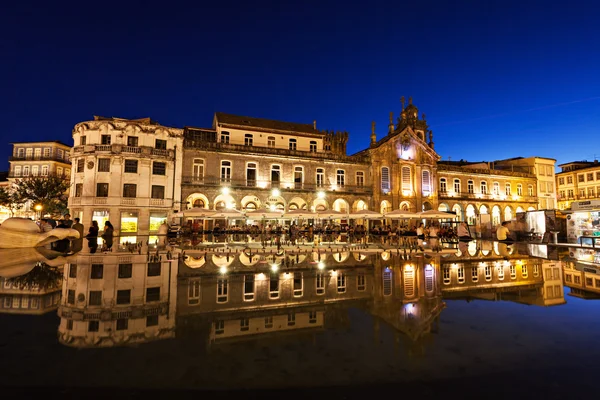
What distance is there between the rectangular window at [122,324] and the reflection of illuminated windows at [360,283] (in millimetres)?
4165

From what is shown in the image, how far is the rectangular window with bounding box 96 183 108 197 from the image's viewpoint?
30.9m

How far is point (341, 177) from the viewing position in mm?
39438

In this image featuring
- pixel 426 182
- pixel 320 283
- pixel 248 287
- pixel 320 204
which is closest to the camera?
pixel 248 287

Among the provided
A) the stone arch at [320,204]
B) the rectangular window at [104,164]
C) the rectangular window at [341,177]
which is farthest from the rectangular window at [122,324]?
the rectangular window at [341,177]

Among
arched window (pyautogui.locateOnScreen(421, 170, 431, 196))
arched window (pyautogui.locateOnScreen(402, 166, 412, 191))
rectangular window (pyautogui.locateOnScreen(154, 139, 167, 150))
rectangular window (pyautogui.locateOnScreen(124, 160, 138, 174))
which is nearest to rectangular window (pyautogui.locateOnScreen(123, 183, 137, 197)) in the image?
rectangular window (pyautogui.locateOnScreen(124, 160, 138, 174))

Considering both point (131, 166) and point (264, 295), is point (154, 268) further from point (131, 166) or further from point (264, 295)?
point (131, 166)

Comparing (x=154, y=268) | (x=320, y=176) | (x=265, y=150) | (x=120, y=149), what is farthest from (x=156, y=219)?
(x=154, y=268)

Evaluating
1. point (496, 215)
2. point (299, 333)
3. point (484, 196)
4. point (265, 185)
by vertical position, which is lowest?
point (299, 333)

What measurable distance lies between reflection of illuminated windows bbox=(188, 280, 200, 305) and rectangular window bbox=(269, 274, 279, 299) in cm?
133

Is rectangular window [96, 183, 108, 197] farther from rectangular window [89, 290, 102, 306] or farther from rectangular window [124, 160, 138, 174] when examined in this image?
rectangular window [89, 290, 102, 306]

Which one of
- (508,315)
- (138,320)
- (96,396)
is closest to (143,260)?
(138,320)

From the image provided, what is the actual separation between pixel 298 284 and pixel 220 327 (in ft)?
9.61

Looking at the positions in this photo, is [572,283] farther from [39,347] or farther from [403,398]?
[39,347]

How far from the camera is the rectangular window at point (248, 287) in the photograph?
6.06 metres
